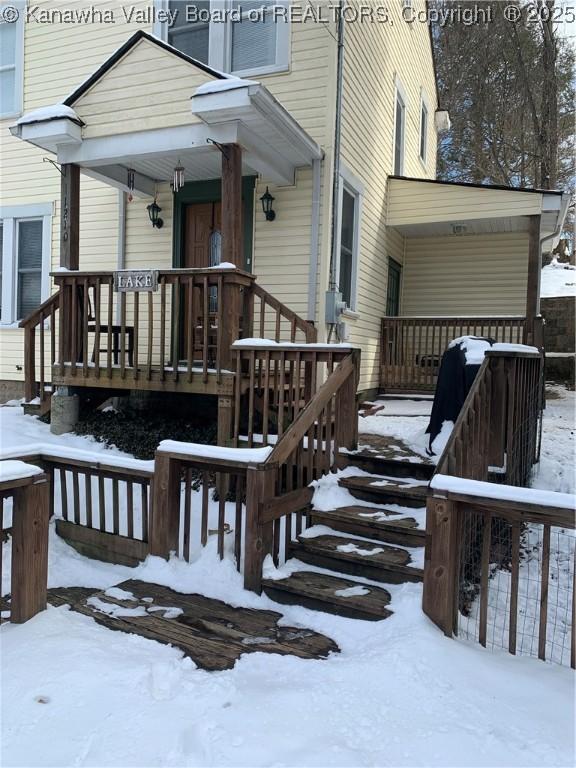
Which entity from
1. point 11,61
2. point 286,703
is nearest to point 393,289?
Result: point 11,61

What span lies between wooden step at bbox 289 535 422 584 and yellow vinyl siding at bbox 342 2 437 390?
190 inches

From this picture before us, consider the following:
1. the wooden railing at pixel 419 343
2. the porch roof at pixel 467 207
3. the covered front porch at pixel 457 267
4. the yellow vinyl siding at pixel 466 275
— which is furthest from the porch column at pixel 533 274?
the yellow vinyl siding at pixel 466 275

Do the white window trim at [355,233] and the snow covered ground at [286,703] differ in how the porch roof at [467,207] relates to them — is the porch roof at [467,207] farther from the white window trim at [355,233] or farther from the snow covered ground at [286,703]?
the snow covered ground at [286,703]

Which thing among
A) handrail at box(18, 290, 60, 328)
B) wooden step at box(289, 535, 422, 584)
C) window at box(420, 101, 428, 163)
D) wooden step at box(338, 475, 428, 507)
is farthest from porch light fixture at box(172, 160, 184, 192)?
window at box(420, 101, 428, 163)

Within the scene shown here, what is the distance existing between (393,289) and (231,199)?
6130mm

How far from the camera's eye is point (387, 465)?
16.5 feet

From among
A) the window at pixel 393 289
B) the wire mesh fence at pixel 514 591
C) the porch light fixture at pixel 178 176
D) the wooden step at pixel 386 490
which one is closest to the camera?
the wire mesh fence at pixel 514 591

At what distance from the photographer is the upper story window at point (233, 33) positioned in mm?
7566

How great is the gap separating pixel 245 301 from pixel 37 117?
333cm

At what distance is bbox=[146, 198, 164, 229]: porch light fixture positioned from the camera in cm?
849

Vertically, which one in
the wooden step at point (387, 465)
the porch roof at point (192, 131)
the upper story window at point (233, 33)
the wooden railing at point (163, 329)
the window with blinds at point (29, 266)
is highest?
the upper story window at point (233, 33)

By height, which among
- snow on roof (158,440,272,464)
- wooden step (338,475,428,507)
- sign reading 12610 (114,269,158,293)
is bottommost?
wooden step (338,475,428,507)

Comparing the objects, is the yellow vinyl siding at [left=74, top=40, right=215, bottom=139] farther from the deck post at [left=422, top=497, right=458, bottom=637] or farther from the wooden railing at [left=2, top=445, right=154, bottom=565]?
the deck post at [left=422, top=497, right=458, bottom=637]

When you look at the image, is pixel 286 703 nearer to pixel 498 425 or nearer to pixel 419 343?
pixel 498 425
